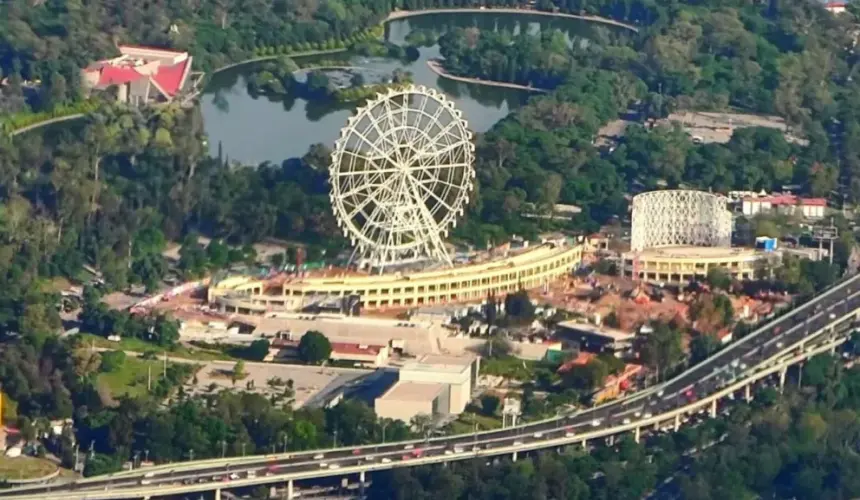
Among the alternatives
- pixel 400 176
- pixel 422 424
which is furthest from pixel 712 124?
pixel 422 424

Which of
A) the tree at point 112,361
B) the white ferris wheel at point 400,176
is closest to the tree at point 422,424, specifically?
the tree at point 112,361

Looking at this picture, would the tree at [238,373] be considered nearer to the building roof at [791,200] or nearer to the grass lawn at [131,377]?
A: the grass lawn at [131,377]

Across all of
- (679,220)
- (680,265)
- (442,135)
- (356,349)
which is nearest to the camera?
(356,349)

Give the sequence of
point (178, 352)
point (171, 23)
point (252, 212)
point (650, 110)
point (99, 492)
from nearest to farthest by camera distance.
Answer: point (99, 492) < point (178, 352) < point (252, 212) < point (650, 110) < point (171, 23)

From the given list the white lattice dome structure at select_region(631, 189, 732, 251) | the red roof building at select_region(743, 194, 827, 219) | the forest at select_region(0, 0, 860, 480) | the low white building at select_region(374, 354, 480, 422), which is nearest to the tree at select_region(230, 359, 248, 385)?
the forest at select_region(0, 0, 860, 480)

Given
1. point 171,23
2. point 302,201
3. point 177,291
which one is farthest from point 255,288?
point 171,23

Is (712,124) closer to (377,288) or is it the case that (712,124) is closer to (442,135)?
(442,135)

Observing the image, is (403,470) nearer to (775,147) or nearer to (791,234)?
(791,234)
